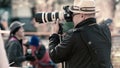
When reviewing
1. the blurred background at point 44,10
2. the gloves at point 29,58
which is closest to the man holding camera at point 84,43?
the blurred background at point 44,10

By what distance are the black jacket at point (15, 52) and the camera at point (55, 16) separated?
2614 millimetres

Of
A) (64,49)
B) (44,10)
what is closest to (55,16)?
(64,49)

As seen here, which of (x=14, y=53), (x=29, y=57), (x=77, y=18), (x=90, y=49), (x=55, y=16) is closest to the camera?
(x=90, y=49)

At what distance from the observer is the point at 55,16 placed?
4980 millimetres

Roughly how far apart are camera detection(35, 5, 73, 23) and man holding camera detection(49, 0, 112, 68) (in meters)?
0.08

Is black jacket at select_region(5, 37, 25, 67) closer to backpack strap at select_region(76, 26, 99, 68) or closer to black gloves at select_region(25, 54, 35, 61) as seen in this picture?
black gloves at select_region(25, 54, 35, 61)

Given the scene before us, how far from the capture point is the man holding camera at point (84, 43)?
14.9ft

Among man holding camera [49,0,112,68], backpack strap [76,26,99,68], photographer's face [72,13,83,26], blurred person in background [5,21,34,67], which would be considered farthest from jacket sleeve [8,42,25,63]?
backpack strap [76,26,99,68]

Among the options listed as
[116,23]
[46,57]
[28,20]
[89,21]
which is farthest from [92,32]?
[28,20]

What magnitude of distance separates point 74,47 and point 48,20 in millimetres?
619

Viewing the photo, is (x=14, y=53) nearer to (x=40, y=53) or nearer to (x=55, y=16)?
(x=40, y=53)

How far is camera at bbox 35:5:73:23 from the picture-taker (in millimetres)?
4797

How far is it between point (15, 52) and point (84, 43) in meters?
3.31

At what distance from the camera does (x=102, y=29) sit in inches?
187
